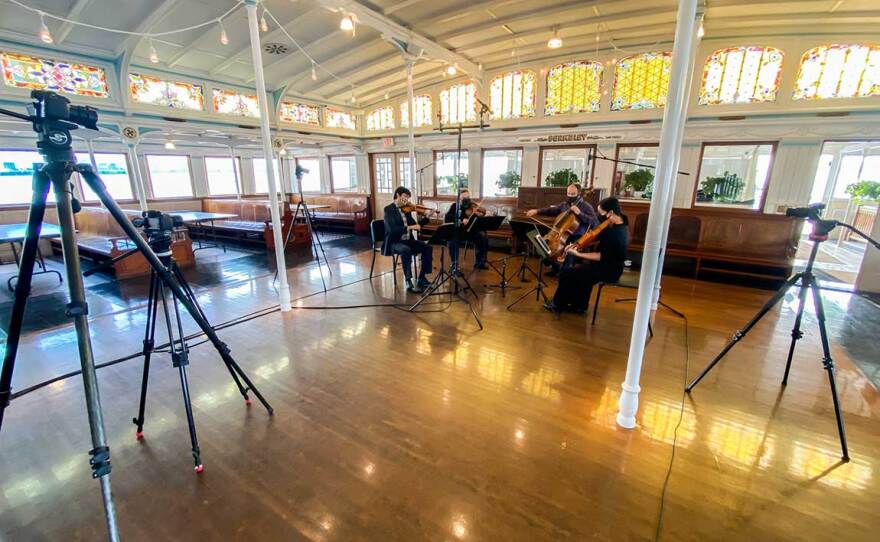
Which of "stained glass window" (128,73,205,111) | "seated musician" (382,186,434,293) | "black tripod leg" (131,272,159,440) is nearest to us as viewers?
"black tripod leg" (131,272,159,440)

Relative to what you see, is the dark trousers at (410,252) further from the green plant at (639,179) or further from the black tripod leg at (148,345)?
the green plant at (639,179)

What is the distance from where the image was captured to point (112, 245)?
5.52 metres

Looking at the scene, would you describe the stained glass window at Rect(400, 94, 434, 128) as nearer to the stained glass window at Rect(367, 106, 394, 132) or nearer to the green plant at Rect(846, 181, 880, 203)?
the stained glass window at Rect(367, 106, 394, 132)

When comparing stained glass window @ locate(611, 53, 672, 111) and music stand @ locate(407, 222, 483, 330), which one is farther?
stained glass window @ locate(611, 53, 672, 111)

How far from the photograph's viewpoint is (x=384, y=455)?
1.91 metres

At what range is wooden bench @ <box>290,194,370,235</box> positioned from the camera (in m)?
9.29

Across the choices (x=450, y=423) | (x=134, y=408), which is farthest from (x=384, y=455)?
(x=134, y=408)

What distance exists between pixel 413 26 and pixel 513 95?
2.87m

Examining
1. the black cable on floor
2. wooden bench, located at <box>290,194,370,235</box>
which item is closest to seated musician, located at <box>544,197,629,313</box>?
the black cable on floor

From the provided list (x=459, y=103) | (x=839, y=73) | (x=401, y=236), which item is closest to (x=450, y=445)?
(x=401, y=236)

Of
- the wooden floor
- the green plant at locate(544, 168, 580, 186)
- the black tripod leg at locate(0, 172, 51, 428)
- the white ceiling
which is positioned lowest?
the wooden floor

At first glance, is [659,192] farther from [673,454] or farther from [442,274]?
[442,274]

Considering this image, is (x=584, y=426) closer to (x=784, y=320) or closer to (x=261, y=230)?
(x=784, y=320)

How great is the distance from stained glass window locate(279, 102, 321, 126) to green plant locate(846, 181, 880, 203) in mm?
12874
